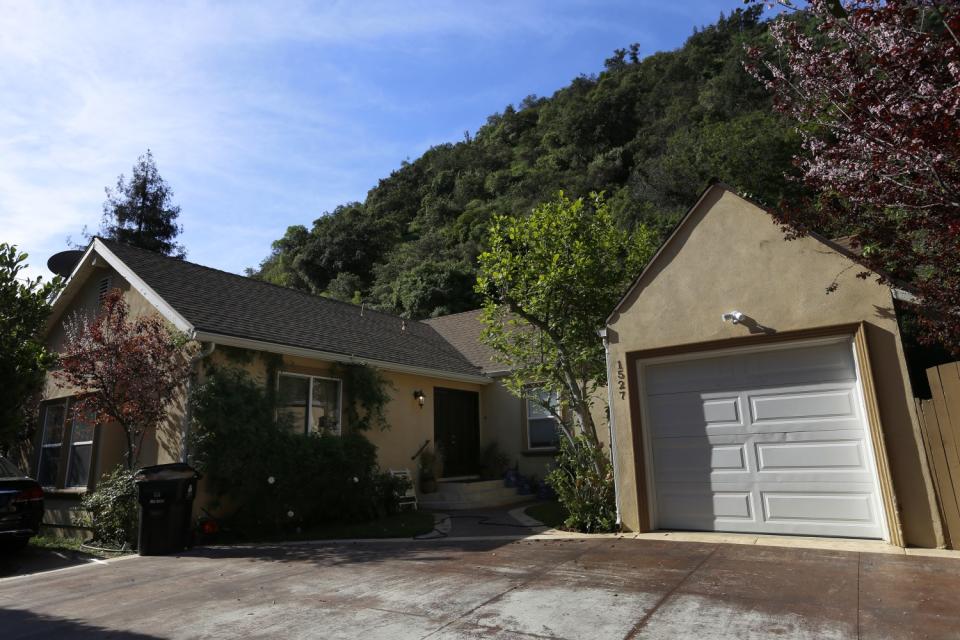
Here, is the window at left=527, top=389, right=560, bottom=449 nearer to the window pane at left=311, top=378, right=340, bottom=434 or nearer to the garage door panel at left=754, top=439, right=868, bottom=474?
the window pane at left=311, top=378, right=340, bottom=434

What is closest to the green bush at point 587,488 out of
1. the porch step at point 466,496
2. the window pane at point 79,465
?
the porch step at point 466,496

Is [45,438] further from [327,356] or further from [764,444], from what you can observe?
[764,444]

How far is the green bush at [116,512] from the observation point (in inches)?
350

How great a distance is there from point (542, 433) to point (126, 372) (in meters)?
9.30

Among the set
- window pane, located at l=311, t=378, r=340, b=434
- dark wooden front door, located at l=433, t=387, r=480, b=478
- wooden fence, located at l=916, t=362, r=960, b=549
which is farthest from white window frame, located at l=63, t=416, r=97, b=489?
wooden fence, located at l=916, t=362, r=960, b=549

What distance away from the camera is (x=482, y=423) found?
50.8 feet

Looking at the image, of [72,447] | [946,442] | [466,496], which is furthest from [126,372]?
[946,442]

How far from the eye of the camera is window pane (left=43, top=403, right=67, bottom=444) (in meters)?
12.4

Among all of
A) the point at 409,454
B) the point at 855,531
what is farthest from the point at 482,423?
the point at 855,531

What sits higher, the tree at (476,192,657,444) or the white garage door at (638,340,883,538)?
the tree at (476,192,657,444)

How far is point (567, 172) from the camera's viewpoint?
46531mm

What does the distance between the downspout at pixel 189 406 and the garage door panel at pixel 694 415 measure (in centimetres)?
752

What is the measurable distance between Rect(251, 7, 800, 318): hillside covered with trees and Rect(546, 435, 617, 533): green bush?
2030 centimetres

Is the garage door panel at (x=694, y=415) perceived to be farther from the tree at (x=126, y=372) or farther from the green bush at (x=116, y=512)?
the green bush at (x=116, y=512)
